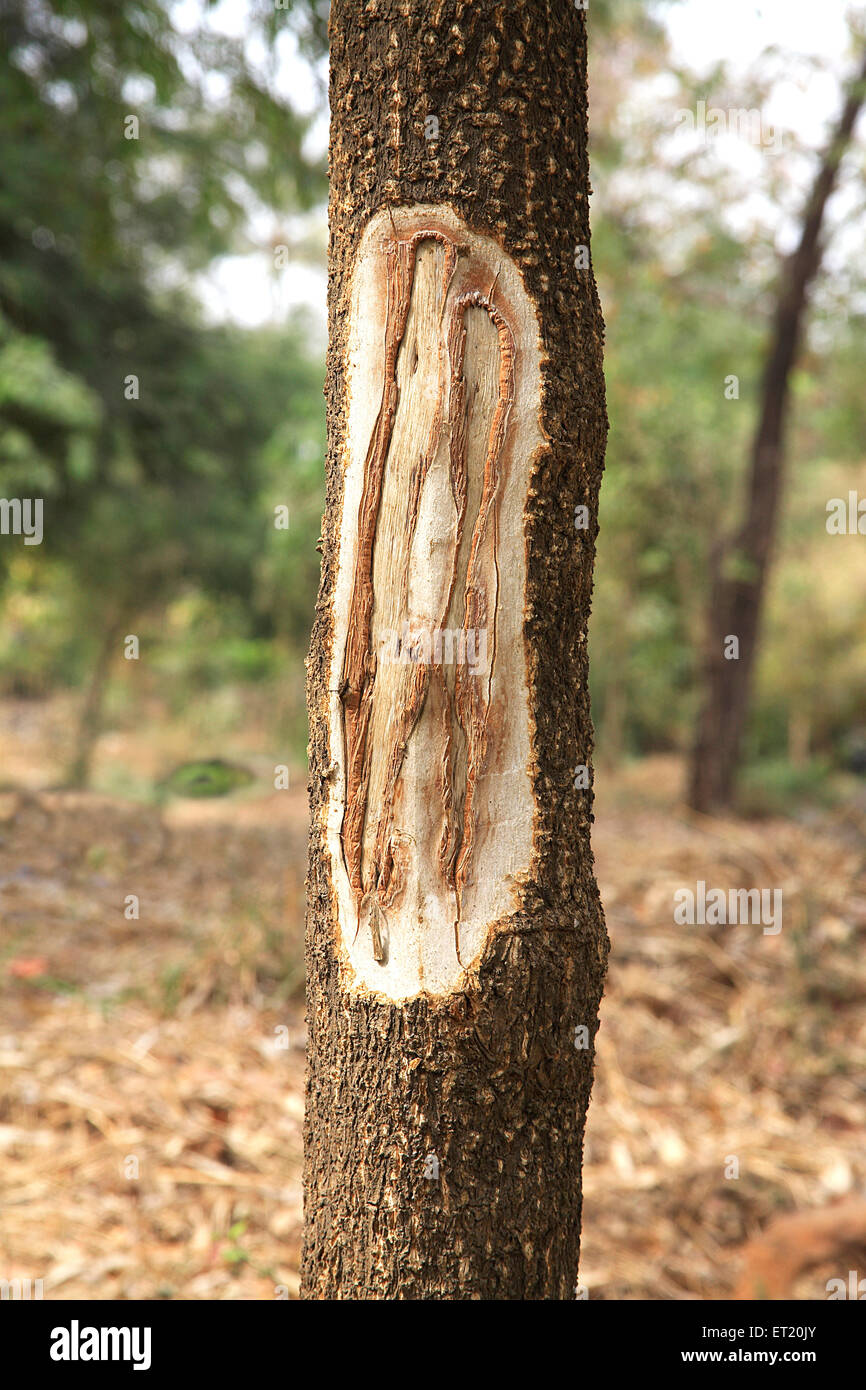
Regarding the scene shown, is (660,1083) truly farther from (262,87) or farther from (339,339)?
(262,87)

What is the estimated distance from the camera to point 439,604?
1455mm

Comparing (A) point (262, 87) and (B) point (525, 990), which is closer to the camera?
(B) point (525, 990)

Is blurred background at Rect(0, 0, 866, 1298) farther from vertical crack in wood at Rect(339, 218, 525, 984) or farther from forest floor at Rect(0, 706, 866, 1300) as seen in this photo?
vertical crack in wood at Rect(339, 218, 525, 984)

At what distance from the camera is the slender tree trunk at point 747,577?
758 cm

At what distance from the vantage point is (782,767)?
9.80 metres

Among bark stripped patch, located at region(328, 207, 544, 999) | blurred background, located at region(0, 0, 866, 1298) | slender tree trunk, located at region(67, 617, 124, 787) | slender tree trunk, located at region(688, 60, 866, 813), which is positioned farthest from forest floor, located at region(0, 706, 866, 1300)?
slender tree trunk, located at region(67, 617, 124, 787)

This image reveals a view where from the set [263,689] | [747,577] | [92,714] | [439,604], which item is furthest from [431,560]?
[263,689]

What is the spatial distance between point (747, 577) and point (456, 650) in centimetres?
661

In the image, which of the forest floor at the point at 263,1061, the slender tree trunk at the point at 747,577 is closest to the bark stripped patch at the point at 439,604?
the forest floor at the point at 263,1061

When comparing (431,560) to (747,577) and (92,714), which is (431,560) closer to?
(747,577)

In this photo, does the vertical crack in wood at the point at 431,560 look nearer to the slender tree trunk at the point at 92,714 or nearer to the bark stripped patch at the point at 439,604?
the bark stripped patch at the point at 439,604
